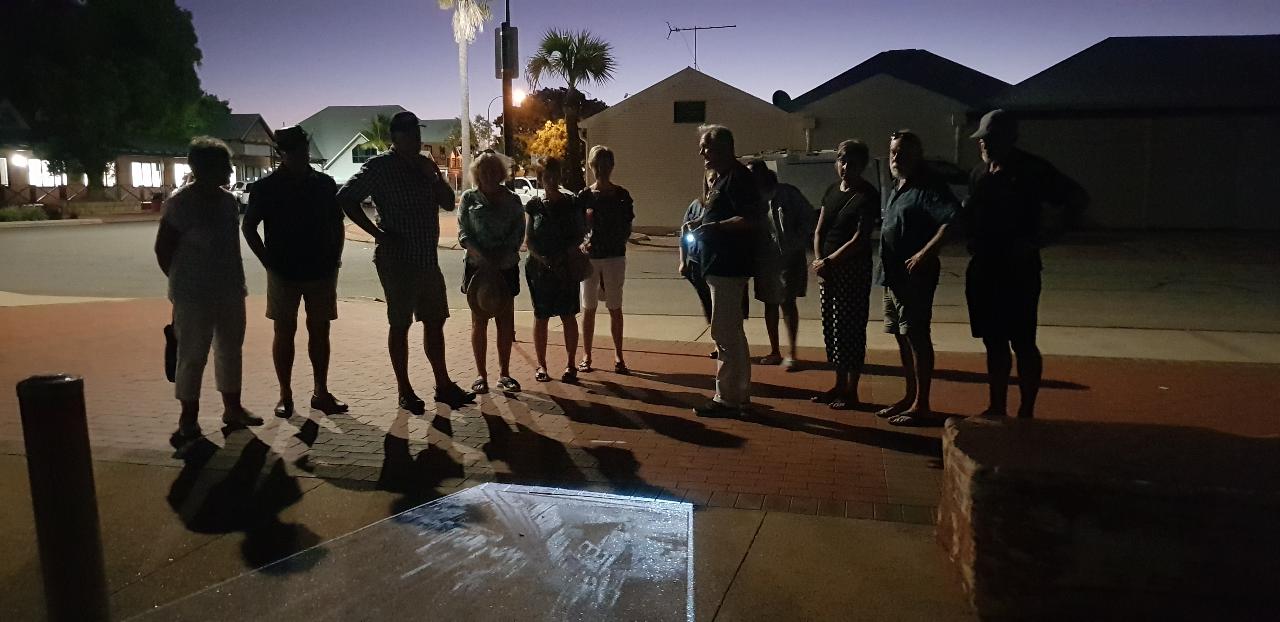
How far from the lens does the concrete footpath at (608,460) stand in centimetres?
363

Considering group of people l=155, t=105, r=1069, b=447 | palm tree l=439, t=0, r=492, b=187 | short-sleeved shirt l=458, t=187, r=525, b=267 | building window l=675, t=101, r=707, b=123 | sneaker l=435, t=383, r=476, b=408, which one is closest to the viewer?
group of people l=155, t=105, r=1069, b=447

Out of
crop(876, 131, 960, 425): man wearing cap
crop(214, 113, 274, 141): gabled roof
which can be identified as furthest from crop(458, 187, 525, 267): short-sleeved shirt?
crop(214, 113, 274, 141): gabled roof

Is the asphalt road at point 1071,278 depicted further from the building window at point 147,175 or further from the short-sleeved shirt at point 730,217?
the building window at point 147,175

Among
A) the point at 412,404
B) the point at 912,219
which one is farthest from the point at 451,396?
the point at 912,219

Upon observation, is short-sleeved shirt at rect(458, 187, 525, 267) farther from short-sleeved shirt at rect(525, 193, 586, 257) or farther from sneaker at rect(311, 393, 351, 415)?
sneaker at rect(311, 393, 351, 415)

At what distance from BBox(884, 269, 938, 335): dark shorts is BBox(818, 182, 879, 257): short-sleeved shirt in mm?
482

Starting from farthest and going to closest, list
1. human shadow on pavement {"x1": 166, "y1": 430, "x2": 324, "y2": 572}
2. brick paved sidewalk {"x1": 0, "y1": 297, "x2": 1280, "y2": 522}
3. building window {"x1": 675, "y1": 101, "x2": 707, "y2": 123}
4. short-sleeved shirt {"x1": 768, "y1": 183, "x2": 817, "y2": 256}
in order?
1. building window {"x1": 675, "y1": 101, "x2": 707, "y2": 123}
2. short-sleeved shirt {"x1": 768, "y1": 183, "x2": 817, "y2": 256}
3. brick paved sidewalk {"x1": 0, "y1": 297, "x2": 1280, "y2": 522}
4. human shadow on pavement {"x1": 166, "y1": 430, "x2": 324, "y2": 572}

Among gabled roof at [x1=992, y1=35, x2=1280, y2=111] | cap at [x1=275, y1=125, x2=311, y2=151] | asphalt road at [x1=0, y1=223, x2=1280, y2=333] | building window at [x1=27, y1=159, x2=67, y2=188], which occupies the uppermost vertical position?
gabled roof at [x1=992, y1=35, x2=1280, y2=111]

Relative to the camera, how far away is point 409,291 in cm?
582

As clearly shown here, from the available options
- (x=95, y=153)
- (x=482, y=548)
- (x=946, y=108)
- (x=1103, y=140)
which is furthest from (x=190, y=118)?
(x=482, y=548)

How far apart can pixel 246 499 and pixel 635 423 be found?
2.29m

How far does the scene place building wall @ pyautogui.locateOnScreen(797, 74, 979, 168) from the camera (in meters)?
24.5

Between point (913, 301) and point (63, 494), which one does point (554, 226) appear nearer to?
point (913, 301)

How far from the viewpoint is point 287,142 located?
5512 mm
